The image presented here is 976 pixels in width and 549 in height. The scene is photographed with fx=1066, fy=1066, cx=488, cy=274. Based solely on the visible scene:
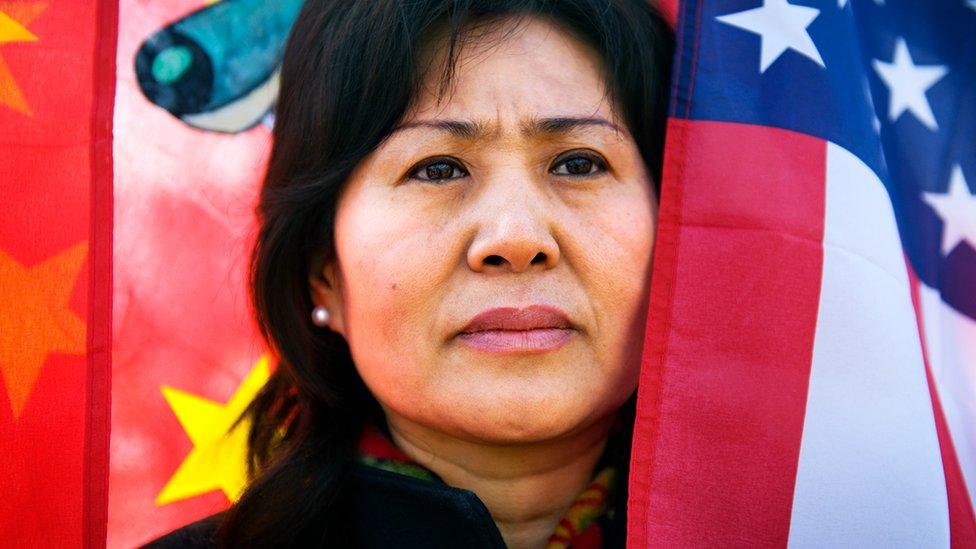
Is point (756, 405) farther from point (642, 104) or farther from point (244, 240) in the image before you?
point (244, 240)

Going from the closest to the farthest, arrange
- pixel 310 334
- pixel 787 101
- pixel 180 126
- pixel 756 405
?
pixel 756 405, pixel 787 101, pixel 310 334, pixel 180 126

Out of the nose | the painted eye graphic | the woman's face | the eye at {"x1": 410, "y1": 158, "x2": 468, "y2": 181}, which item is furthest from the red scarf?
the painted eye graphic

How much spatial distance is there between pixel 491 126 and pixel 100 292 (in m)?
0.86

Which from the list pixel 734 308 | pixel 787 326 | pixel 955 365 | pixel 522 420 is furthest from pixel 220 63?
pixel 955 365

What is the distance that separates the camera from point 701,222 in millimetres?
2129

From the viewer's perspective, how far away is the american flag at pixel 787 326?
1.99 metres

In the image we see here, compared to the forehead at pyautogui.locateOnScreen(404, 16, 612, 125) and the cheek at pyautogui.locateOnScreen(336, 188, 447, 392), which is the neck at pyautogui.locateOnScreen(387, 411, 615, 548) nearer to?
the cheek at pyautogui.locateOnScreen(336, 188, 447, 392)

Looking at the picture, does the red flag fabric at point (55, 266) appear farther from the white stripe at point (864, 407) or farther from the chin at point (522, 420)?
the white stripe at point (864, 407)

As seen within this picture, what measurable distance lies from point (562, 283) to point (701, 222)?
316 millimetres

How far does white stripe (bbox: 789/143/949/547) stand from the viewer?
197 centimetres

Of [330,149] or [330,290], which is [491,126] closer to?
[330,149]

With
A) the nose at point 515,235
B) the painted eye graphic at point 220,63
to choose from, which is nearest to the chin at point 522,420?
the nose at point 515,235

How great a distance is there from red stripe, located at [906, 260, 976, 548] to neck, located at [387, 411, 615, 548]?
731mm

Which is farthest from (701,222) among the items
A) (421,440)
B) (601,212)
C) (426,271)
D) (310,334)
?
(310,334)
